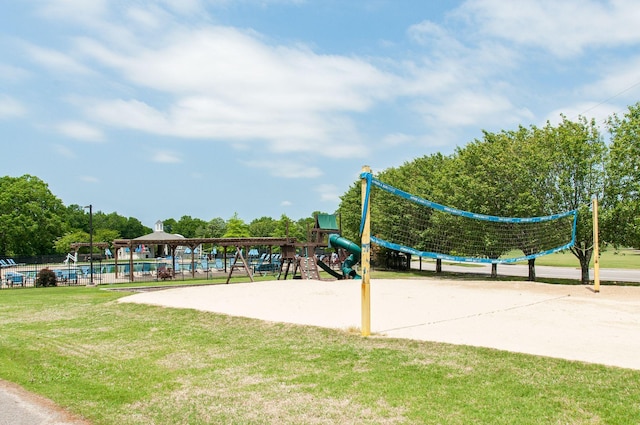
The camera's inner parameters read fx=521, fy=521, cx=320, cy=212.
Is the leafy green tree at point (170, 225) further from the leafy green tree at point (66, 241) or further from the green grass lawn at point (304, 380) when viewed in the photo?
the green grass lawn at point (304, 380)

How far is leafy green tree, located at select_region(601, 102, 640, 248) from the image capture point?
70.7 feet

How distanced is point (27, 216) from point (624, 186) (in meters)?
71.9

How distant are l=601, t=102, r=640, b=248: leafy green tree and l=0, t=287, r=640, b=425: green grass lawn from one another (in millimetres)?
16793

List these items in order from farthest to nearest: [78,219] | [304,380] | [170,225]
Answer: [170,225]
[78,219]
[304,380]

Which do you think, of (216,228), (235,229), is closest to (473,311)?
(235,229)

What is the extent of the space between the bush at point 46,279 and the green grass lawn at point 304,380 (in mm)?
22986

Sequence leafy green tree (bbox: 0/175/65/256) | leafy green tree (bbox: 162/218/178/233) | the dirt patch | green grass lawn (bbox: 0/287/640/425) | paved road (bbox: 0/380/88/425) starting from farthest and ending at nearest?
leafy green tree (bbox: 162/218/178/233)
leafy green tree (bbox: 0/175/65/256)
the dirt patch
paved road (bbox: 0/380/88/425)
green grass lawn (bbox: 0/287/640/425)

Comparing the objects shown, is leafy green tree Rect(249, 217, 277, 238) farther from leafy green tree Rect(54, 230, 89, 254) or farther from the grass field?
the grass field

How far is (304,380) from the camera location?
6984mm

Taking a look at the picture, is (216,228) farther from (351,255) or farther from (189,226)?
(351,255)

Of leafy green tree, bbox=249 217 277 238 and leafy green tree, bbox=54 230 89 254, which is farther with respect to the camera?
leafy green tree, bbox=249 217 277 238

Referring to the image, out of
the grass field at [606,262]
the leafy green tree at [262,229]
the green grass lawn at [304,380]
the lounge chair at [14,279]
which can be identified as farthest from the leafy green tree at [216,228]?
the green grass lawn at [304,380]

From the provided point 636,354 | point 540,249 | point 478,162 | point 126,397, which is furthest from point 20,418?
point 478,162

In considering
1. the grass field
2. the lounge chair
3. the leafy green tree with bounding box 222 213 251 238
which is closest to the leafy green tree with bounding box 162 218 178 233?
the leafy green tree with bounding box 222 213 251 238
